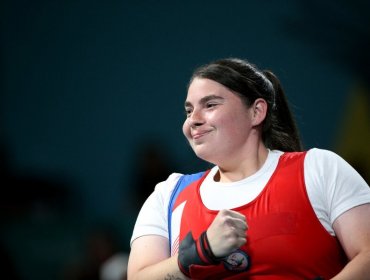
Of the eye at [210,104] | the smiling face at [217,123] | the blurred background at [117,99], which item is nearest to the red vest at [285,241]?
the smiling face at [217,123]

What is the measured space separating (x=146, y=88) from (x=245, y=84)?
2.92 meters

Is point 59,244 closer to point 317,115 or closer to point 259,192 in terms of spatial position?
point 317,115

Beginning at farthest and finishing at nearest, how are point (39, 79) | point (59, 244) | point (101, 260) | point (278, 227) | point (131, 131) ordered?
1. point (39, 79)
2. point (131, 131)
3. point (59, 244)
4. point (101, 260)
5. point (278, 227)

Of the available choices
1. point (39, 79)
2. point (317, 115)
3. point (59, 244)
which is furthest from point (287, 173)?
point (39, 79)

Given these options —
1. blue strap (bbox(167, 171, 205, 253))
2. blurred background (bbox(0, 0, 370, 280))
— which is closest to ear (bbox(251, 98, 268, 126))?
blue strap (bbox(167, 171, 205, 253))

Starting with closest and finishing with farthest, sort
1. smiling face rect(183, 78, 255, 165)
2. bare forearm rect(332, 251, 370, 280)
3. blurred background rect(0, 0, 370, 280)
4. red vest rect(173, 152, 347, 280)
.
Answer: bare forearm rect(332, 251, 370, 280), red vest rect(173, 152, 347, 280), smiling face rect(183, 78, 255, 165), blurred background rect(0, 0, 370, 280)

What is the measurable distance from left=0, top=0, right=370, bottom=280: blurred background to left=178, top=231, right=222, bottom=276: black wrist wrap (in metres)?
2.19

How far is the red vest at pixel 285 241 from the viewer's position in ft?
6.06

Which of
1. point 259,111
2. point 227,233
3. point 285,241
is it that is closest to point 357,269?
point 285,241

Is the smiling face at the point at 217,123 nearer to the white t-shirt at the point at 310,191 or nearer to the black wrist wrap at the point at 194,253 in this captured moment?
the white t-shirt at the point at 310,191

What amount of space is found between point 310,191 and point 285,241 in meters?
0.16

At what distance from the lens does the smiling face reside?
2068mm

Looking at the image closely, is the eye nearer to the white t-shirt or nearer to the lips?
the lips

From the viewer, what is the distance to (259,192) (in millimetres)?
1965
